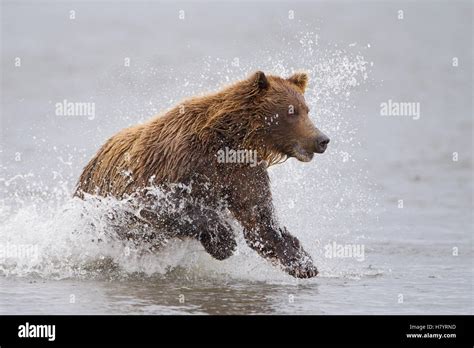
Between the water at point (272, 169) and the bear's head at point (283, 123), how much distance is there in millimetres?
1155

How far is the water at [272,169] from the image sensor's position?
8758mm

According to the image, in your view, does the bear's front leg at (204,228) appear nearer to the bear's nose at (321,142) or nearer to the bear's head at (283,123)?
the bear's head at (283,123)

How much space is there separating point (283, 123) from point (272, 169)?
7.87 feet

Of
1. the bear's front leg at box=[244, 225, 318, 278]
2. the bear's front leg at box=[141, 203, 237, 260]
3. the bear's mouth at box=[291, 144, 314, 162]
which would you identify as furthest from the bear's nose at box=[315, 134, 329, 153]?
the bear's front leg at box=[141, 203, 237, 260]

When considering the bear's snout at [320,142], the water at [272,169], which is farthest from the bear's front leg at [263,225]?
the bear's snout at [320,142]

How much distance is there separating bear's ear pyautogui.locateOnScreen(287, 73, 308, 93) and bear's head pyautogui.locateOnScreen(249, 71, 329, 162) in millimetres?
343

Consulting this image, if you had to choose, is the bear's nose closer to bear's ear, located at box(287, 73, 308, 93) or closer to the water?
bear's ear, located at box(287, 73, 308, 93)

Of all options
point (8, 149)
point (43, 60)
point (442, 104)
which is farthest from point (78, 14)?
point (8, 149)

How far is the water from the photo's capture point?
8758mm

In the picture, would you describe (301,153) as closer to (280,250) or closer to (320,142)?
(320,142)

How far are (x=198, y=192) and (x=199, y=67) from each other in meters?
18.2

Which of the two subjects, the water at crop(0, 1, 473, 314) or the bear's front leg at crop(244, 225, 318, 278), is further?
the bear's front leg at crop(244, 225, 318, 278)

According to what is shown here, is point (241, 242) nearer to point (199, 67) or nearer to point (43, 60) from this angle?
point (199, 67)

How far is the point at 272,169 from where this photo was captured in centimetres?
1120
